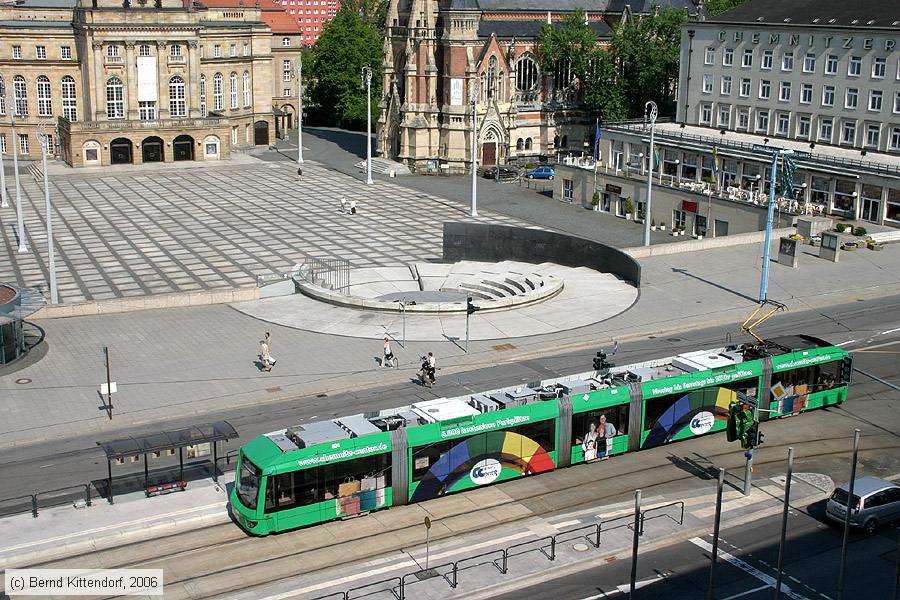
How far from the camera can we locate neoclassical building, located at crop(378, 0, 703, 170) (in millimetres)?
106312

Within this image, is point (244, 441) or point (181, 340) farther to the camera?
point (181, 340)

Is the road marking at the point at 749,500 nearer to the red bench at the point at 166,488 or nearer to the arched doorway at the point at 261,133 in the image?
the red bench at the point at 166,488

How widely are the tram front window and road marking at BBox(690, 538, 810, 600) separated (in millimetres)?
12418

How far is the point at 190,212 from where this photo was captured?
85.9 meters

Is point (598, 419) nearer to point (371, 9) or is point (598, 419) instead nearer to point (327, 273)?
point (327, 273)

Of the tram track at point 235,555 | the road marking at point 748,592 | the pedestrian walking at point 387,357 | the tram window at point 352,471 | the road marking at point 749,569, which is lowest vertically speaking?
the tram track at point 235,555

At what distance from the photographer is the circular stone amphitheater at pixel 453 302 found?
53.1 metres

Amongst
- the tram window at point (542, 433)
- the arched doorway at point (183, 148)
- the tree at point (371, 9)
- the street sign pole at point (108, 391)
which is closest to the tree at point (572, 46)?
the arched doorway at point (183, 148)

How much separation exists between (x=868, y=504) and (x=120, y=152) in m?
91.4

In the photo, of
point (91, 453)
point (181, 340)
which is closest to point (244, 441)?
point (91, 453)

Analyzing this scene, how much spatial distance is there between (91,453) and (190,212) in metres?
49.8

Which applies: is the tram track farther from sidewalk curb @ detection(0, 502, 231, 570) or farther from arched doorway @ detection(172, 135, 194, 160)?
arched doorway @ detection(172, 135, 194, 160)

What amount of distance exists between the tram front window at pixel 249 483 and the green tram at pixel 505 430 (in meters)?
0.03

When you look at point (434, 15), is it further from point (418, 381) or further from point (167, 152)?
point (418, 381)
